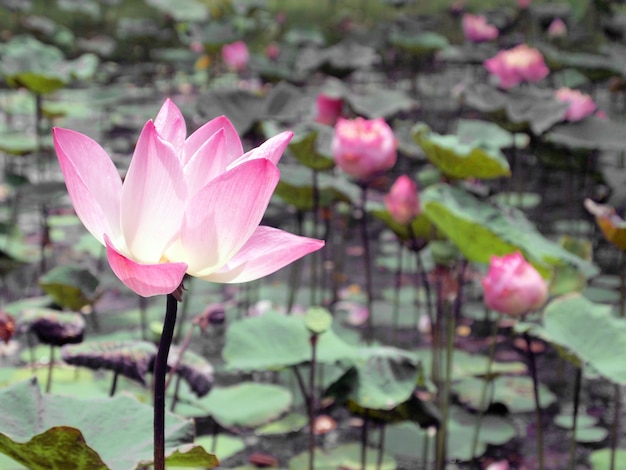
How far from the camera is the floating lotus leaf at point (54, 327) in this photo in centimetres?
91

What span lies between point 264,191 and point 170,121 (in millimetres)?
113

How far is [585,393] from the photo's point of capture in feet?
5.13

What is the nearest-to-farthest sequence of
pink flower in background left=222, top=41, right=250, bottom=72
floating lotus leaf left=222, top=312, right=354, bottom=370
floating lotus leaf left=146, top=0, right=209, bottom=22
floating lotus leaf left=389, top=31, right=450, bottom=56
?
floating lotus leaf left=222, top=312, right=354, bottom=370, pink flower in background left=222, top=41, right=250, bottom=72, floating lotus leaf left=389, top=31, right=450, bottom=56, floating lotus leaf left=146, top=0, right=209, bottom=22

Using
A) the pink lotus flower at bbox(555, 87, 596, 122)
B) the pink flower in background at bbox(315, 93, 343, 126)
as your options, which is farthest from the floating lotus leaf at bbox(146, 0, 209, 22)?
the pink lotus flower at bbox(555, 87, 596, 122)

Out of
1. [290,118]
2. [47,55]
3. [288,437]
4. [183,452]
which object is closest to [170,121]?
[183,452]

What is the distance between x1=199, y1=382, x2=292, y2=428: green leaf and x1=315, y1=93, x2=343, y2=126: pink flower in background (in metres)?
0.71

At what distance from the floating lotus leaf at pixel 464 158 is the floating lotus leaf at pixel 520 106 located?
405 millimetres

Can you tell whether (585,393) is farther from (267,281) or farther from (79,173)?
(79,173)

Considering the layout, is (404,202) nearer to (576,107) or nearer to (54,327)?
(54,327)

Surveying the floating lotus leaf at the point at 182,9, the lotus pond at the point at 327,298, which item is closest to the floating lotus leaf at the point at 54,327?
the lotus pond at the point at 327,298

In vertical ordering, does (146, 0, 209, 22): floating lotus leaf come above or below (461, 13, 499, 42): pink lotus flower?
above

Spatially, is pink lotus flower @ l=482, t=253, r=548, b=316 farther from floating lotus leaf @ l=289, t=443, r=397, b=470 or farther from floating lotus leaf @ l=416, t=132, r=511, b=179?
floating lotus leaf @ l=289, t=443, r=397, b=470

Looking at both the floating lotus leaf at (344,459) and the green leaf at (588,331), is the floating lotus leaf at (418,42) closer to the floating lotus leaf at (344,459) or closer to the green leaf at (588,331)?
the floating lotus leaf at (344,459)

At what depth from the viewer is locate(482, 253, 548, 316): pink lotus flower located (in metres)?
0.96
